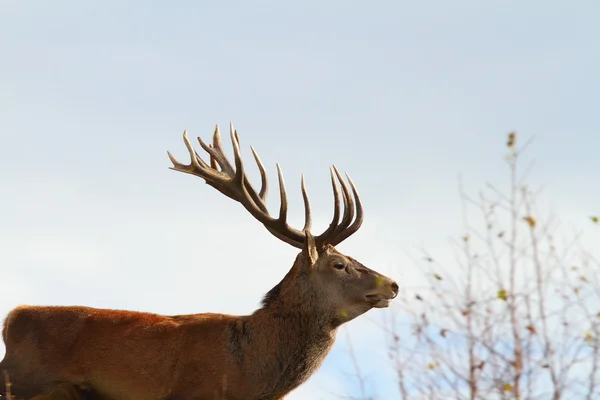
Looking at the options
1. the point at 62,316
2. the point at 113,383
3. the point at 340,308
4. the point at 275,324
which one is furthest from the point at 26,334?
the point at 340,308

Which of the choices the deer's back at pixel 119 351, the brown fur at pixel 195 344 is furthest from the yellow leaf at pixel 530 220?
the deer's back at pixel 119 351

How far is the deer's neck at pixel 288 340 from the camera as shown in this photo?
8.03 meters

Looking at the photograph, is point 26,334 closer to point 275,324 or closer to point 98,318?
point 98,318

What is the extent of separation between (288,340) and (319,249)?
0.96 m

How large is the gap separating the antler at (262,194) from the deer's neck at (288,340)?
65 centimetres

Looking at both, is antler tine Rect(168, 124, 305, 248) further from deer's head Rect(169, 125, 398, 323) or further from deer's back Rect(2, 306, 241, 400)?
deer's back Rect(2, 306, 241, 400)

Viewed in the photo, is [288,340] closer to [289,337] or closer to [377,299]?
[289,337]

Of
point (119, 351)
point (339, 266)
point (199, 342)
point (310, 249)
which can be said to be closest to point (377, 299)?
point (339, 266)

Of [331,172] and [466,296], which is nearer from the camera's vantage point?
[466,296]

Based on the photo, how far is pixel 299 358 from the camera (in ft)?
26.6

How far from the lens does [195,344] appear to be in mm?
8023

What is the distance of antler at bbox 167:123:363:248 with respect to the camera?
8758 millimetres

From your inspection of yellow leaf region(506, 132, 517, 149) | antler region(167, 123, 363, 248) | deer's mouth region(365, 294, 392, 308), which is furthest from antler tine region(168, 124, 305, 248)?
yellow leaf region(506, 132, 517, 149)

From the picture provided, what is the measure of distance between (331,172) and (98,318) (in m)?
2.62
